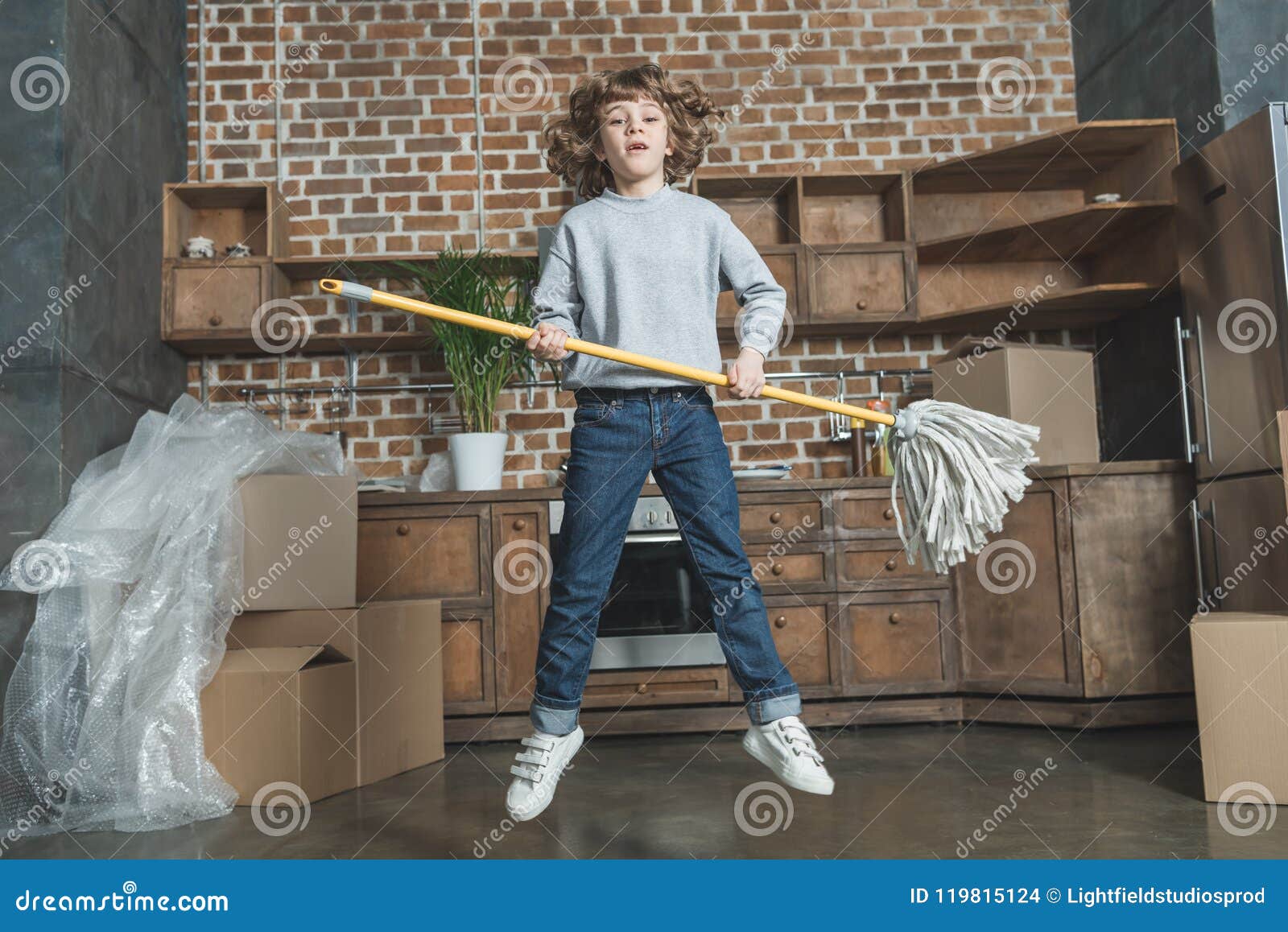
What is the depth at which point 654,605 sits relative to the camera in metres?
3.11

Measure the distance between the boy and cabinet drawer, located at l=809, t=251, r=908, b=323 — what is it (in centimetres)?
161

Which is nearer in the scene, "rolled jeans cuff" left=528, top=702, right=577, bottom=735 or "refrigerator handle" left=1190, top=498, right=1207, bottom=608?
"rolled jeans cuff" left=528, top=702, right=577, bottom=735

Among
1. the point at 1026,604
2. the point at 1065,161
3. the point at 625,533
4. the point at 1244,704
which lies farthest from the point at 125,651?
the point at 1065,161

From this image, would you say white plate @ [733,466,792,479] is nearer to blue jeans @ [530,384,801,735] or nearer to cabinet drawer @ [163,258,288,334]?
blue jeans @ [530,384,801,735]

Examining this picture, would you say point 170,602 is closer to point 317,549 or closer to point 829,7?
point 317,549

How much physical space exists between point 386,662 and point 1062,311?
94.2 inches

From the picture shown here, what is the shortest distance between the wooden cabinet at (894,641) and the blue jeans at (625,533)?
1399 millimetres

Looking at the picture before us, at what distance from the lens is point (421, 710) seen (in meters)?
2.79

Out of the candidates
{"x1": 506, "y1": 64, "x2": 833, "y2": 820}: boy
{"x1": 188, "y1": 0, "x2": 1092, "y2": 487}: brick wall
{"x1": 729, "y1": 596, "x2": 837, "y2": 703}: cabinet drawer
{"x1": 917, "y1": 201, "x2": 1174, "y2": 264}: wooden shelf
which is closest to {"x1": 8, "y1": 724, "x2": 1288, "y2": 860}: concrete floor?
{"x1": 506, "y1": 64, "x2": 833, "y2": 820}: boy

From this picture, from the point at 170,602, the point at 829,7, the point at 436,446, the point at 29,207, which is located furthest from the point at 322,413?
the point at 829,7

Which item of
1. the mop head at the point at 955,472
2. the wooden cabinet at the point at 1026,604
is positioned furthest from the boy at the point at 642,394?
the wooden cabinet at the point at 1026,604

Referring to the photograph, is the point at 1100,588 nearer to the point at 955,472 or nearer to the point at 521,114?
the point at 955,472

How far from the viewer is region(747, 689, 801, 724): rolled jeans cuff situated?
A: 1729 millimetres

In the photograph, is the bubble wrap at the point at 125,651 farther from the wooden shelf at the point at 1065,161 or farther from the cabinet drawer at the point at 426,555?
the wooden shelf at the point at 1065,161
